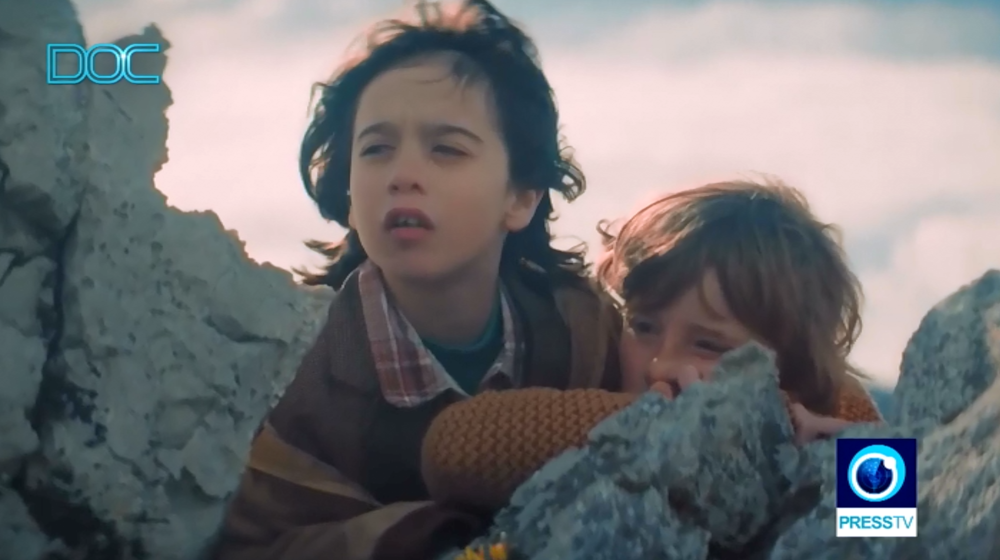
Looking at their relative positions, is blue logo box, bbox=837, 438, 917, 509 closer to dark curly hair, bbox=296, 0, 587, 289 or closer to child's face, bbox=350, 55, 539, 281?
dark curly hair, bbox=296, 0, 587, 289

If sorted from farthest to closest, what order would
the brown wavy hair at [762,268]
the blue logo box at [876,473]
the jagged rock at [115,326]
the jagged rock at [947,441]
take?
the jagged rock at [115,326] < the brown wavy hair at [762,268] < the blue logo box at [876,473] < the jagged rock at [947,441]

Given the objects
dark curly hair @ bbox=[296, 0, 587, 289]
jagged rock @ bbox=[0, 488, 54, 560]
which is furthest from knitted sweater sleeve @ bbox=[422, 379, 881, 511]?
jagged rock @ bbox=[0, 488, 54, 560]

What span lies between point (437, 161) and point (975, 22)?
920 millimetres

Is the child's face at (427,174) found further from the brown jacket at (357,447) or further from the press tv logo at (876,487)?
the press tv logo at (876,487)

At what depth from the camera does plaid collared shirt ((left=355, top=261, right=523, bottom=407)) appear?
1901 mm

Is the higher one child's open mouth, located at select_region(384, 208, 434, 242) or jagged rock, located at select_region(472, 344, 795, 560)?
child's open mouth, located at select_region(384, 208, 434, 242)

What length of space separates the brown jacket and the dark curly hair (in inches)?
2.0

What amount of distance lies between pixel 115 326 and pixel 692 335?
94cm

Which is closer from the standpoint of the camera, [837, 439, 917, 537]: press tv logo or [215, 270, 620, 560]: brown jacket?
[837, 439, 917, 537]: press tv logo

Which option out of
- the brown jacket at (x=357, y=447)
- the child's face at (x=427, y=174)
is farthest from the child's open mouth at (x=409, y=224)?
the brown jacket at (x=357, y=447)

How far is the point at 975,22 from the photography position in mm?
1979

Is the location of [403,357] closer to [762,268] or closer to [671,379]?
[671,379]

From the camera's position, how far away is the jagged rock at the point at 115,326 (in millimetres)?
1968

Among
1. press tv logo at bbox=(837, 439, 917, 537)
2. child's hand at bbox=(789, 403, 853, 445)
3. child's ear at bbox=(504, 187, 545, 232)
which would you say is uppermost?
child's ear at bbox=(504, 187, 545, 232)
